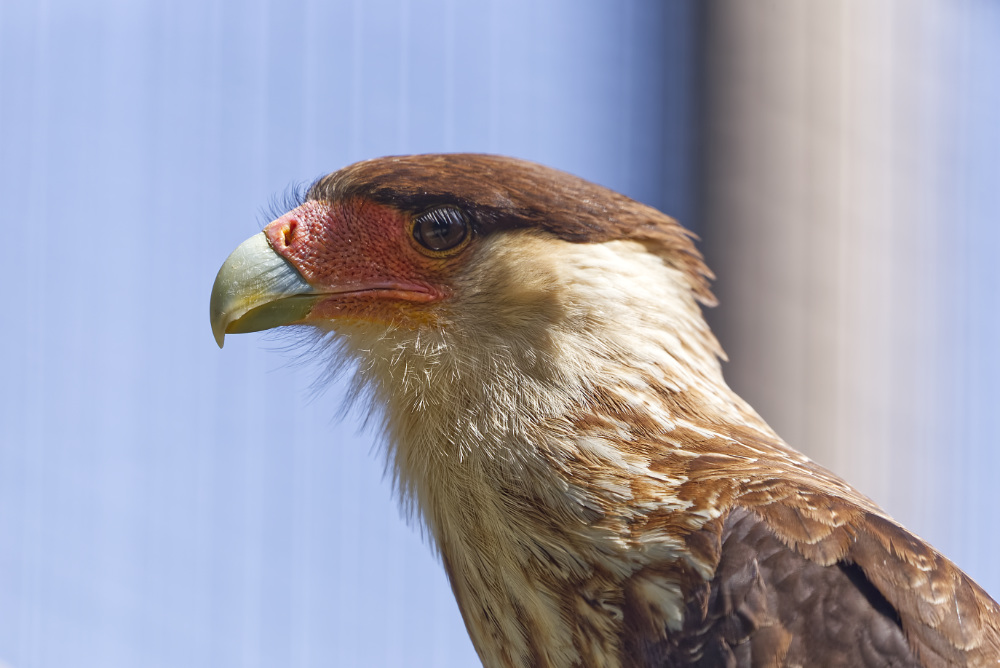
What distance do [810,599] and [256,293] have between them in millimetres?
1269

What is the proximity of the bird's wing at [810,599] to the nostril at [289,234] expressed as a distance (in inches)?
41.7

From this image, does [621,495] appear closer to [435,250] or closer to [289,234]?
[435,250]

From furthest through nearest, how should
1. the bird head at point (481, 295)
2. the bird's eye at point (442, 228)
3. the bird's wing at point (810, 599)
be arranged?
the bird's eye at point (442, 228)
the bird head at point (481, 295)
the bird's wing at point (810, 599)

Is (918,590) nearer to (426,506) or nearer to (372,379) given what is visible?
(426,506)

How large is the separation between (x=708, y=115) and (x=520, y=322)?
3.98 ft

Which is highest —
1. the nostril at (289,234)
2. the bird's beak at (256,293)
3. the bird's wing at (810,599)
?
the nostril at (289,234)

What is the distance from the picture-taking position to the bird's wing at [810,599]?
1585 mm

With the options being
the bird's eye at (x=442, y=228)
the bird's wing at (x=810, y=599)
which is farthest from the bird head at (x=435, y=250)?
the bird's wing at (x=810, y=599)

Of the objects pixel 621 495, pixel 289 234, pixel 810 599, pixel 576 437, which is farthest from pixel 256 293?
pixel 810 599

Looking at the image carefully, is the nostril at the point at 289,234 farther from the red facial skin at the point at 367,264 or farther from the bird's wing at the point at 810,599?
the bird's wing at the point at 810,599

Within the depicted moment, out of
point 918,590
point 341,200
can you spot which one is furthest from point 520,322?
point 918,590

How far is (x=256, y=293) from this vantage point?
2076 millimetres

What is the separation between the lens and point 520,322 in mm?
2021

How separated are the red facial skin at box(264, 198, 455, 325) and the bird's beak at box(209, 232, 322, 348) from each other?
0.9 inches
